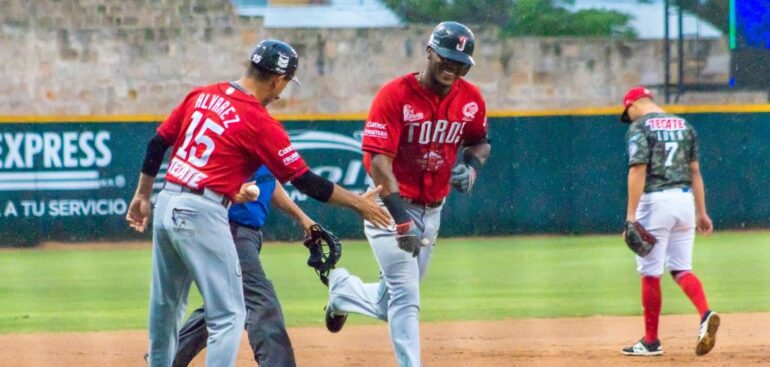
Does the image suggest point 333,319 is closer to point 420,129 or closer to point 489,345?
point 420,129

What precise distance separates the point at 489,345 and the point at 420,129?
2.65 meters

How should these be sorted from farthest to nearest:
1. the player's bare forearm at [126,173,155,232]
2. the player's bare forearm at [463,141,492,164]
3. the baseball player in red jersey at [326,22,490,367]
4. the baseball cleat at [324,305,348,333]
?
the baseball cleat at [324,305,348,333], the player's bare forearm at [463,141,492,164], the baseball player in red jersey at [326,22,490,367], the player's bare forearm at [126,173,155,232]

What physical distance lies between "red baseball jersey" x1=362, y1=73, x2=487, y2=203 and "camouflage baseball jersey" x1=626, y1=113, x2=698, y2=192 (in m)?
1.63

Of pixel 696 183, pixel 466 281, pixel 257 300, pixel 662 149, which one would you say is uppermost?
pixel 662 149

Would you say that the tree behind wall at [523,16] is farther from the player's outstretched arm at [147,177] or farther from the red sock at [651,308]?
the player's outstretched arm at [147,177]

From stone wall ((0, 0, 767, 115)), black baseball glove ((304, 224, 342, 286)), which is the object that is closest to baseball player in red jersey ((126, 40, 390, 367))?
black baseball glove ((304, 224, 342, 286))

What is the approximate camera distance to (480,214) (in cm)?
1788

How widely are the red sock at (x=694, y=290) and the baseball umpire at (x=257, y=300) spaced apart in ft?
8.57

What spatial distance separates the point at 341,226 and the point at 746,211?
5.34 metres

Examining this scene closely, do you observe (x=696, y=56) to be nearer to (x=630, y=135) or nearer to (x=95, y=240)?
(x=95, y=240)

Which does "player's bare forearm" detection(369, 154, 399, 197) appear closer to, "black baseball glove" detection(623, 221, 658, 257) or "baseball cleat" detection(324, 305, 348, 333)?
"baseball cleat" detection(324, 305, 348, 333)

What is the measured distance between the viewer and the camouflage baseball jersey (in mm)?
7926

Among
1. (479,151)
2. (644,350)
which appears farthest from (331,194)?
(644,350)

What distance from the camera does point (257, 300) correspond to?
621 cm
